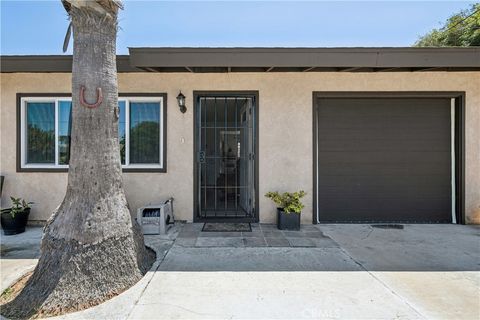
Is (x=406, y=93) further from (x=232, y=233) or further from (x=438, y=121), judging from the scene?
(x=232, y=233)

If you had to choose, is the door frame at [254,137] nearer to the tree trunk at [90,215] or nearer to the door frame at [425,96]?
the door frame at [425,96]

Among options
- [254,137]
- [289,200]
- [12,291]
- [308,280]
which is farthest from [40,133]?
[308,280]

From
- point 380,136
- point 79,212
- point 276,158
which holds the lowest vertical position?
point 79,212

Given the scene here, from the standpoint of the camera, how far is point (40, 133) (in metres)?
5.93

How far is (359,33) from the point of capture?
7016mm

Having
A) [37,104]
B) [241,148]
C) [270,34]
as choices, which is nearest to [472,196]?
[241,148]

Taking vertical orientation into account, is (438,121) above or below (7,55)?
below

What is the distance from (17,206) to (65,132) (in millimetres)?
1649

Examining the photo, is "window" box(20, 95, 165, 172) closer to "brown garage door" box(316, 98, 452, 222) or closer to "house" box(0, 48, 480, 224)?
"house" box(0, 48, 480, 224)

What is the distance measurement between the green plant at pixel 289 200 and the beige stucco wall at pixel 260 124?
28 centimetres

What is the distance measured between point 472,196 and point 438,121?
1.69 metres

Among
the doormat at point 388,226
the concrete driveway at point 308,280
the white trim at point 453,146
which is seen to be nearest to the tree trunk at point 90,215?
the concrete driveway at point 308,280

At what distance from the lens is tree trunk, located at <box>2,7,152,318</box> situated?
2.92m

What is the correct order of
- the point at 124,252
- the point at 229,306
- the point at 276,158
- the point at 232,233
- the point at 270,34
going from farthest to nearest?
the point at 270,34 → the point at 276,158 → the point at 232,233 → the point at 124,252 → the point at 229,306
